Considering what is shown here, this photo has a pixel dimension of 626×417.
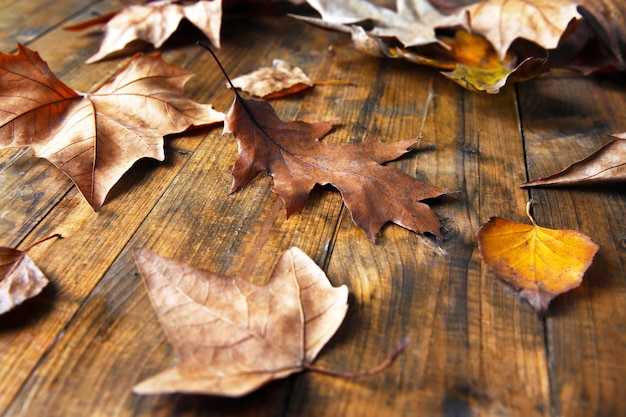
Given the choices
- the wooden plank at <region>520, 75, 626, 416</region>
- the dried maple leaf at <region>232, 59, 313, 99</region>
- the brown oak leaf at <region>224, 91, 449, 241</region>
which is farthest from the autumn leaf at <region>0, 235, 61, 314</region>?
the wooden plank at <region>520, 75, 626, 416</region>

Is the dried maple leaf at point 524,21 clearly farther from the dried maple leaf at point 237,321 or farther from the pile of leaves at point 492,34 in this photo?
the dried maple leaf at point 237,321

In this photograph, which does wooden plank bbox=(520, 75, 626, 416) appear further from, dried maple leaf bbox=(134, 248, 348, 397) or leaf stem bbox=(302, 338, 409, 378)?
dried maple leaf bbox=(134, 248, 348, 397)

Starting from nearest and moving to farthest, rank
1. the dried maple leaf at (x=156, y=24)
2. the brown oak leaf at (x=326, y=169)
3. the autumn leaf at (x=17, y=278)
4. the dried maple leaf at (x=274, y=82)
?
the autumn leaf at (x=17, y=278) < the brown oak leaf at (x=326, y=169) < the dried maple leaf at (x=274, y=82) < the dried maple leaf at (x=156, y=24)

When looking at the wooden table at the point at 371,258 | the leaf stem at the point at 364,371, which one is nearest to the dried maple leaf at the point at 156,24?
the wooden table at the point at 371,258

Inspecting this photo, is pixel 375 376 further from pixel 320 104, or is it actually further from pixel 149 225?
pixel 320 104

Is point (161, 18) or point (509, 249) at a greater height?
point (161, 18)

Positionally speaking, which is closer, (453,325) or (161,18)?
(453,325)

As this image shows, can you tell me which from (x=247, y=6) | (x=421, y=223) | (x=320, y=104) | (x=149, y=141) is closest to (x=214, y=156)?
(x=149, y=141)
